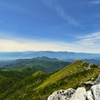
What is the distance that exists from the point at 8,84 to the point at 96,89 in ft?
801

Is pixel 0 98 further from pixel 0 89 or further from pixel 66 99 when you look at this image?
pixel 66 99

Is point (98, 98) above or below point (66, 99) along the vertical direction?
above

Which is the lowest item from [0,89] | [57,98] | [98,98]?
[0,89]

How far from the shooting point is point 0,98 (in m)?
143

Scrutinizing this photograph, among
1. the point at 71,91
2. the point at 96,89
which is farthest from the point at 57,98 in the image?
the point at 96,89

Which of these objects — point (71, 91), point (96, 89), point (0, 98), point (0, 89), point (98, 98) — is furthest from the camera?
point (0, 89)

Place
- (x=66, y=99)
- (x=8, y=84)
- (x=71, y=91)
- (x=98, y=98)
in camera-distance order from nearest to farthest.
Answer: (x=98, y=98) < (x=66, y=99) < (x=71, y=91) < (x=8, y=84)

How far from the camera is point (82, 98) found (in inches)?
733

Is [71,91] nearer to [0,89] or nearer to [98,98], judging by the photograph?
[98,98]

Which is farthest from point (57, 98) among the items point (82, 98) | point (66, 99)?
point (82, 98)

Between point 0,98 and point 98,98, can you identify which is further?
point 0,98

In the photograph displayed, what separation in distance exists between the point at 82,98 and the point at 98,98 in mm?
5800

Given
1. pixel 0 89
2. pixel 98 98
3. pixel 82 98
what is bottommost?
pixel 0 89

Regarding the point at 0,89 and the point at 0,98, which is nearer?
the point at 0,98
